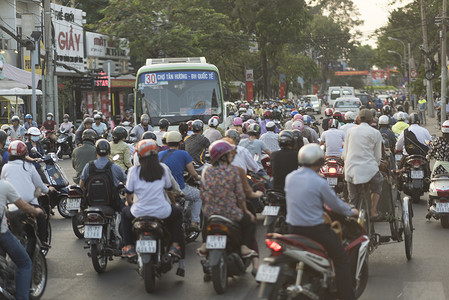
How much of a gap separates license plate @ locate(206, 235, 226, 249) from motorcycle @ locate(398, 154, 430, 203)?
7462 millimetres

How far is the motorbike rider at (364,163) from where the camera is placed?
983 cm

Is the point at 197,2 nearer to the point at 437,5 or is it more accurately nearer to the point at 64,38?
the point at 64,38

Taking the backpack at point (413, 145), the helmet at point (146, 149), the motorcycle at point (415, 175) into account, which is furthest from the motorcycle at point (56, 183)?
the helmet at point (146, 149)

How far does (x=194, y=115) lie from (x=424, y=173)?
28.9 feet

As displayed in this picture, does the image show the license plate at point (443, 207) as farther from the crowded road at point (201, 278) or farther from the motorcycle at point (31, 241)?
the motorcycle at point (31, 241)

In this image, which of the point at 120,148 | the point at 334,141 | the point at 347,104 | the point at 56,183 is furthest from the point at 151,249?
the point at 347,104

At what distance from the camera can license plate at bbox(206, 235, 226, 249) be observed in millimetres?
8242

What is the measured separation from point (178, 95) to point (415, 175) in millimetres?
9413

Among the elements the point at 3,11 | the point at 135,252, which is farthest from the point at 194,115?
the point at 3,11

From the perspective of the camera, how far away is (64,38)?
4741cm

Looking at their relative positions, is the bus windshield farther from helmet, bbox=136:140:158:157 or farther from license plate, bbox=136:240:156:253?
license plate, bbox=136:240:156:253

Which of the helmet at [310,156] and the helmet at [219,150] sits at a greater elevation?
the helmet at [310,156]

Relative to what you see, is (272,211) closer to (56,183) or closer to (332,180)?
(332,180)

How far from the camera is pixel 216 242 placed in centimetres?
826
